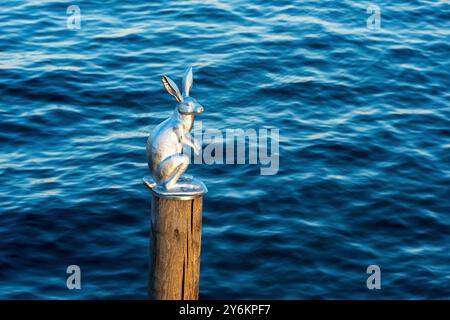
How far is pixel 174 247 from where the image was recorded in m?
6.68

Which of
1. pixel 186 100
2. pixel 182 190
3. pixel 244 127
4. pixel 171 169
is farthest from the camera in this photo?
pixel 244 127

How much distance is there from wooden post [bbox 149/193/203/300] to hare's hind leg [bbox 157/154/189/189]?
14cm

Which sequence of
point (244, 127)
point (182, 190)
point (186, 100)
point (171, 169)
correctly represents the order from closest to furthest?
1. point (182, 190)
2. point (171, 169)
3. point (186, 100)
4. point (244, 127)

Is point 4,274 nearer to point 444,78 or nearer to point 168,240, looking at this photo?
point 168,240

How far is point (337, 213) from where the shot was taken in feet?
36.2

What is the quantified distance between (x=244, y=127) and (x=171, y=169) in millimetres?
6376

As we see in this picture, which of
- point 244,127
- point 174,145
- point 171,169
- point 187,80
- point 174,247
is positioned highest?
point 244,127

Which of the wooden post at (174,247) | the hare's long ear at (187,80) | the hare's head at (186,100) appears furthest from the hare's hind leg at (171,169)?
the hare's long ear at (187,80)

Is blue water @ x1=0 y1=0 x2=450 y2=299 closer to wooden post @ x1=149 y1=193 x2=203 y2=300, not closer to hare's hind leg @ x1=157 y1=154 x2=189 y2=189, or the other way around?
wooden post @ x1=149 y1=193 x2=203 y2=300

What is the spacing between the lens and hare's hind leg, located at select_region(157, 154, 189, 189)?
6.63 meters

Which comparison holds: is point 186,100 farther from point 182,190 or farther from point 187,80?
point 182,190

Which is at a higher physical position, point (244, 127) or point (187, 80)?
point (244, 127)

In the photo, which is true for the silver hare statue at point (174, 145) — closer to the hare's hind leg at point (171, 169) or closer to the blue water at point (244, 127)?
the hare's hind leg at point (171, 169)

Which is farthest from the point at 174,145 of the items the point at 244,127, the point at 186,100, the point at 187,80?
the point at 244,127
